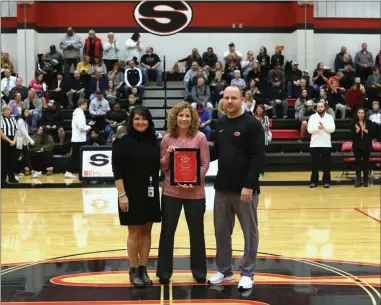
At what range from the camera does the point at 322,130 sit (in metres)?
12.1

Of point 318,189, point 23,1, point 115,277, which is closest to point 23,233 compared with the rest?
point 115,277

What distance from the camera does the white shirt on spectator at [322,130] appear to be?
471 inches

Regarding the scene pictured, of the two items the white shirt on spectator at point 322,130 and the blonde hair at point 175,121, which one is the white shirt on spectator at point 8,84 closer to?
the white shirt on spectator at point 322,130

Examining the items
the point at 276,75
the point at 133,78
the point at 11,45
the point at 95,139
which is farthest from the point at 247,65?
the point at 11,45

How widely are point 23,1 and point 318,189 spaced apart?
11886mm

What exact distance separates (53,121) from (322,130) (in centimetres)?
726

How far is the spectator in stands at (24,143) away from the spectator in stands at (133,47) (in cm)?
547

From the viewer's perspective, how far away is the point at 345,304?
4.48 m

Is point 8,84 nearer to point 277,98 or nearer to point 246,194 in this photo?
point 277,98

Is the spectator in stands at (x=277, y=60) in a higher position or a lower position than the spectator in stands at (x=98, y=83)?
higher

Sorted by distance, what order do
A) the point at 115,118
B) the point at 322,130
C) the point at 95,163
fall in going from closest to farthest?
1. the point at 322,130
2. the point at 95,163
3. the point at 115,118

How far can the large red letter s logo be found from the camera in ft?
64.8

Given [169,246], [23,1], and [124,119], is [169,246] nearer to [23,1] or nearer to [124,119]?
[124,119]

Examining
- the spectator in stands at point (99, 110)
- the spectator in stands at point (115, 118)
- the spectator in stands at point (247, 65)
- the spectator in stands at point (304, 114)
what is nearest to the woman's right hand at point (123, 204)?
the spectator in stands at point (115, 118)
